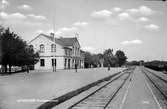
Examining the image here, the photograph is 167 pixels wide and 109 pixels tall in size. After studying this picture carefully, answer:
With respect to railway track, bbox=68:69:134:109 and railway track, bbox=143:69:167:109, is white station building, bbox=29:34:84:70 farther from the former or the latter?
railway track, bbox=68:69:134:109

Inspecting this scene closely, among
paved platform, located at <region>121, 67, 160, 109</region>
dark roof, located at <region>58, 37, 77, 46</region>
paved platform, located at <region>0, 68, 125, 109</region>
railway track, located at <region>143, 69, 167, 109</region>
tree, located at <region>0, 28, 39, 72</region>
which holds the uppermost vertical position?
dark roof, located at <region>58, 37, 77, 46</region>

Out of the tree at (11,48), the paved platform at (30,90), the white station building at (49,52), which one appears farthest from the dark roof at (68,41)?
the paved platform at (30,90)

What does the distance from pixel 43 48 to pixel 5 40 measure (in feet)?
82.4

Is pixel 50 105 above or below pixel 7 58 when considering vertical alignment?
below

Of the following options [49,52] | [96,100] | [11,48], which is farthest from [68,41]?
[96,100]

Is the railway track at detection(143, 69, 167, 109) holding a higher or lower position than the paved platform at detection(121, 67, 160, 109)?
lower

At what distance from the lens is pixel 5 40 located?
2856 centimetres

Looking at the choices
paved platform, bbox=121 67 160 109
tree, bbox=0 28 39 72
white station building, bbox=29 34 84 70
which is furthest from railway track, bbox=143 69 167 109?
white station building, bbox=29 34 84 70

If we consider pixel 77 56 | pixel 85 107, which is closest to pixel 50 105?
pixel 85 107

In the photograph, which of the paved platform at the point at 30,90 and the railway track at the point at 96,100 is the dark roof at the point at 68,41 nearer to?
the paved platform at the point at 30,90

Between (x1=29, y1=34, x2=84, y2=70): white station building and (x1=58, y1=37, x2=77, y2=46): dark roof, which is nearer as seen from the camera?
(x1=29, y1=34, x2=84, y2=70): white station building

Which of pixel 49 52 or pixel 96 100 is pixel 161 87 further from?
pixel 49 52

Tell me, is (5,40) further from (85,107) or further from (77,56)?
(77,56)

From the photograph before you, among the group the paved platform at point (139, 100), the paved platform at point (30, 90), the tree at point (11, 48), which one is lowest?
the paved platform at point (139, 100)
